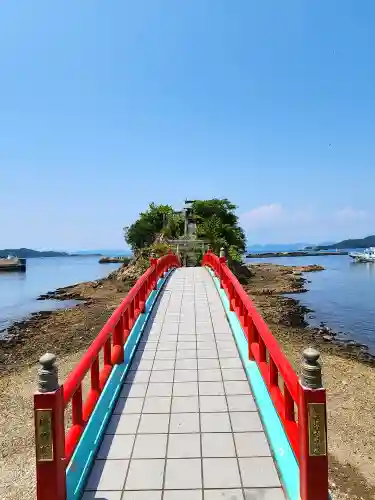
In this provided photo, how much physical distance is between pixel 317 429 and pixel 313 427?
38 millimetres

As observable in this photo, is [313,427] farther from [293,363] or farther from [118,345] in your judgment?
[293,363]

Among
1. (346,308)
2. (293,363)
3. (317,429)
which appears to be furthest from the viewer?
(346,308)

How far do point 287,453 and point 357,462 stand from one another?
16.0 feet

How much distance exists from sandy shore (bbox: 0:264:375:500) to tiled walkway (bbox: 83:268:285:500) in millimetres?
2996

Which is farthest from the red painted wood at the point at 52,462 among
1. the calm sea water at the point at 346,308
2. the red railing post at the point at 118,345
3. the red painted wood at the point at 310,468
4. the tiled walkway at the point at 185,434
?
the calm sea water at the point at 346,308

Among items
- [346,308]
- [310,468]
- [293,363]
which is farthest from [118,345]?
[346,308]

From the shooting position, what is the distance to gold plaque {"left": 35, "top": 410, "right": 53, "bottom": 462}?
338 centimetres

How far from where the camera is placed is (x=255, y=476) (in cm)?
406

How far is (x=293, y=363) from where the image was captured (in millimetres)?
14234

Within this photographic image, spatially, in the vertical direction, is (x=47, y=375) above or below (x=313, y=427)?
above

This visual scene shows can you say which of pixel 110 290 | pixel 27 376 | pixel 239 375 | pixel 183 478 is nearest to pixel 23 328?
pixel 27 376

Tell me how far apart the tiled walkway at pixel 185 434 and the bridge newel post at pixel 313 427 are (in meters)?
0.49

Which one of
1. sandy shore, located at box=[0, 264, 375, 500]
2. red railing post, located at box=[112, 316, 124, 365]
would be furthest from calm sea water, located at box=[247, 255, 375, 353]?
red railing post, located at box=[112, 316, 124, 365]

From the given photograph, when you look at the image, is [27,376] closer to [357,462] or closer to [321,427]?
[357,462]
